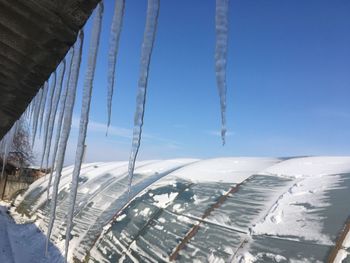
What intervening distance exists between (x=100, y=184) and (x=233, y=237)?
20.1ft

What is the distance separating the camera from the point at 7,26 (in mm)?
1230

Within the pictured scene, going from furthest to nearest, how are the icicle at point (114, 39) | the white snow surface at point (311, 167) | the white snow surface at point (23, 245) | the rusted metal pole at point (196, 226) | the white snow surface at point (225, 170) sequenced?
1. the white snow surface at point (23, 245)
2. the white snow surface at point (225, 170)
3. the white snow surface at point (311, 167)
4. the rusted metal pole at point (196, 226)
5. the icicle at point (114, 39)

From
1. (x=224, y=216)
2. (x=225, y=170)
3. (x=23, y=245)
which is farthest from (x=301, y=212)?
(x=23, y=245)

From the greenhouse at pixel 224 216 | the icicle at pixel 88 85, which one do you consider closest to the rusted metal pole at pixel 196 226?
the greenhouse at pixel 224 216

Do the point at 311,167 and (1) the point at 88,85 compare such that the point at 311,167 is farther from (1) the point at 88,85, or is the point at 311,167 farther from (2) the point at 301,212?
(1) the point at 88,85

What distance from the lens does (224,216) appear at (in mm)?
4949

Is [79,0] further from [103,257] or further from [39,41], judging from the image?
[103,257]

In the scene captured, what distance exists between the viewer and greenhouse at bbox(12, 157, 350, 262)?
12.5ft

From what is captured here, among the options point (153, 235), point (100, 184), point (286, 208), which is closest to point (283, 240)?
point (286, 208)

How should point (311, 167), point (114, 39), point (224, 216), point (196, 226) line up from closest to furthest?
1. point (114, 39)
2. point (224, 216)
3. point (196, 226)
4. point (311, 167)

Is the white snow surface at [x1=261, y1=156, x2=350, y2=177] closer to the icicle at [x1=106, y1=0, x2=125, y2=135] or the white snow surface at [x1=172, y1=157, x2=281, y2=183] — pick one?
the white snow surface at [x1=172, y1=157, x2=281, y2=183]

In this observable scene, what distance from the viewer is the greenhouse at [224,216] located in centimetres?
382

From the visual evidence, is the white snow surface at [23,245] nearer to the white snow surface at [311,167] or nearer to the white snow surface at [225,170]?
the white snow surface at [225,170]

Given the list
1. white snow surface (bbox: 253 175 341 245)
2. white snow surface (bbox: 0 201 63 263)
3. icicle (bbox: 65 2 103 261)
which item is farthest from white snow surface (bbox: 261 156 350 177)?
white snow surface (bbox: 0 201 63 263)
